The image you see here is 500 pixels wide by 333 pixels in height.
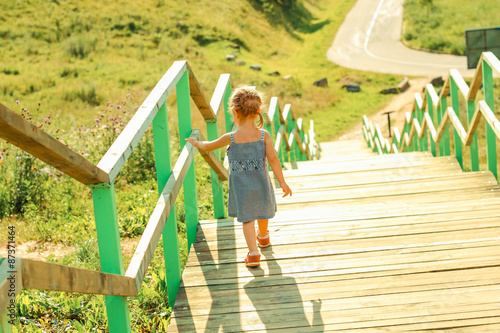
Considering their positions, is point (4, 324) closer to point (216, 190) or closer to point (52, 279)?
point (52, 279)

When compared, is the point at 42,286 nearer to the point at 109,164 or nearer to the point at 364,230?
the point at 109,164

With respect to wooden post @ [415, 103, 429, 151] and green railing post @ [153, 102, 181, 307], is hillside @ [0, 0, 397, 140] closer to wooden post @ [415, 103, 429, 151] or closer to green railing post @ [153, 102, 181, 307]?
wooden post @ [415, 103, 429, 151]

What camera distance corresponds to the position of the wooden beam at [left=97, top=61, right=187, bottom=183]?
7.08ft

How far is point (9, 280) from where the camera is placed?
128 cm

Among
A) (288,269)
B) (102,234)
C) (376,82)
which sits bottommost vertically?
(376,82)

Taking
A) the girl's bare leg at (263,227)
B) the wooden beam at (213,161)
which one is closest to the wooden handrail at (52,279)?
the girl's bare leg at (263,227)

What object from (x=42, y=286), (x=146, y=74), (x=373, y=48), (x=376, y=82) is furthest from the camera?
(x=373, y=48)

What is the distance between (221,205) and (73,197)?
2802 mm

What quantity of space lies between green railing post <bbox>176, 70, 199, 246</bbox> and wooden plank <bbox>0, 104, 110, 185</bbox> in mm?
1442

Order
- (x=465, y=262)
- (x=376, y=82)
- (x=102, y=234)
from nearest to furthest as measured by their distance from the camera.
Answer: (x=102, y=234)
(x=465, y=262)
(x=376, y=82)

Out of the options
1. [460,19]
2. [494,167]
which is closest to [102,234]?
[494,167]

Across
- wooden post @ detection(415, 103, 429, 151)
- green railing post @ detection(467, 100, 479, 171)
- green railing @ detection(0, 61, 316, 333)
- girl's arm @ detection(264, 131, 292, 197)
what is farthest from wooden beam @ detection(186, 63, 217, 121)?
wooden post @ detection(415, 103, 429, 151)

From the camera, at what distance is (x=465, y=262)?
2.98 meters

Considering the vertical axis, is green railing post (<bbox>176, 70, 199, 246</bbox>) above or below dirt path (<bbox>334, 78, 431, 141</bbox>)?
above
